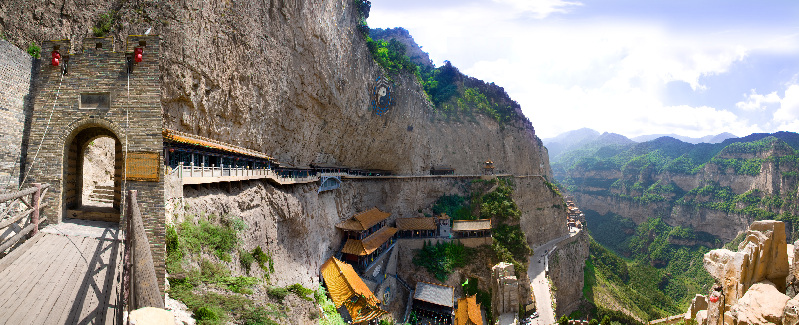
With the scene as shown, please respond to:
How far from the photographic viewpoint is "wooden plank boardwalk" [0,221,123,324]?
215 inches

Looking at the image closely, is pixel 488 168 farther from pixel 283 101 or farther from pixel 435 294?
pixel 283 101

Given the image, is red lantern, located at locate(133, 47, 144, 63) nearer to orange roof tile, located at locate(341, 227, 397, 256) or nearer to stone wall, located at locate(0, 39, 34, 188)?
stone wall, located at locate(0, 39, 34, 188)

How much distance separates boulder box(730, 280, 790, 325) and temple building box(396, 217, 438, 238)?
999 inches

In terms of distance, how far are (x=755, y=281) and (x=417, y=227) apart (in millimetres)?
25420

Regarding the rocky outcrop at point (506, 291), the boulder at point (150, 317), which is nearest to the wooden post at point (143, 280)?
the boulder at point (150, 317)

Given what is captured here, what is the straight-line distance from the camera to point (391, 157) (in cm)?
3931

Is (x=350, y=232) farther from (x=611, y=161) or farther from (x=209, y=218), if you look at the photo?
(x=611, y=161)

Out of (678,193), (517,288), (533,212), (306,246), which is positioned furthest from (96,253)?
(678,193)

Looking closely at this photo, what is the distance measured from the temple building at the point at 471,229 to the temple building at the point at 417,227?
2.19m

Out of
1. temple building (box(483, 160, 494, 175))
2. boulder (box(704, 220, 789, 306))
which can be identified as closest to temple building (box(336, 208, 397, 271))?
boulder (box(704, 220, 789, 306))

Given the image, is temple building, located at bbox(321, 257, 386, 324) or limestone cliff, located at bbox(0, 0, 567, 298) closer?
limestone cliff, located at bbox(0, 0, 567, 298)

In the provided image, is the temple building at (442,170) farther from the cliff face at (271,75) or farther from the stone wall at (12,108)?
the stone wall at (12,108)

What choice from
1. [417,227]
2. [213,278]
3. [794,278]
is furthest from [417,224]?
[794,278]

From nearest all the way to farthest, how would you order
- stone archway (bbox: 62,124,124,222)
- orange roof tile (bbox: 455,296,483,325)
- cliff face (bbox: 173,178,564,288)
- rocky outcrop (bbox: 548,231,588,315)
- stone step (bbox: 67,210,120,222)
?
stone archway (bbox: 62,124,124,222) < stone step (bbox: 67,210,120,222) < cliff face (bbox: 173,178,564,288) < orange roof tile (bbox: 455,296,483,325) < rocky outcrop (bbox: 548,231,588,315)
